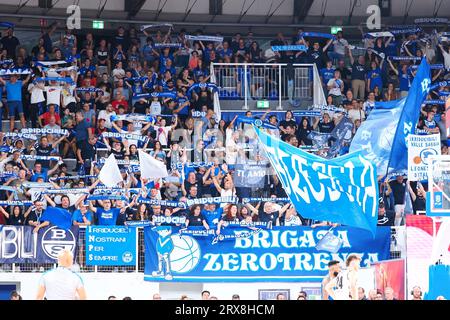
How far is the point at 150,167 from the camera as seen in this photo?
72.4 ft

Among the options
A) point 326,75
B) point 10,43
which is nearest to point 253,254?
point 326,75

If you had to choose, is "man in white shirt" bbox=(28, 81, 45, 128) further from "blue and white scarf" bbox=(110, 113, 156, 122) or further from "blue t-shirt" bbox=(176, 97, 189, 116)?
"blue t-shirt" bbox=(176, 97, 189, 116)

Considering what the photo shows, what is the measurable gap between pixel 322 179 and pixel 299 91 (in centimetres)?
900

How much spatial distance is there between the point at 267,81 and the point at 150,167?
247 inches

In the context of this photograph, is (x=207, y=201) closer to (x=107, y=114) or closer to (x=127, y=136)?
(x=127, y=136)

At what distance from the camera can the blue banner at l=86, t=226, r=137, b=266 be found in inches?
800

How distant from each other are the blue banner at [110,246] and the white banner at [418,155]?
5556 mm

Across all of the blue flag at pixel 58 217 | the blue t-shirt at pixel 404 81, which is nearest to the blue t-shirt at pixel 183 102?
the blue flag at pixel 58 217

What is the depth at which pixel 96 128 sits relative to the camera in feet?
80.1

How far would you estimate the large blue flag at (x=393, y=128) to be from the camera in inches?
818

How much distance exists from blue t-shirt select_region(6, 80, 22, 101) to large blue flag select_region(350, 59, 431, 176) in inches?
319

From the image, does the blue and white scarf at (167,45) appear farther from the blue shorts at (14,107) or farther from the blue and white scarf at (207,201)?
the blue and white scarf at (207,201)

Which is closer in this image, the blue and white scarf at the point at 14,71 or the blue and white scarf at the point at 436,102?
the blue and white scarf at the point at 14,71
